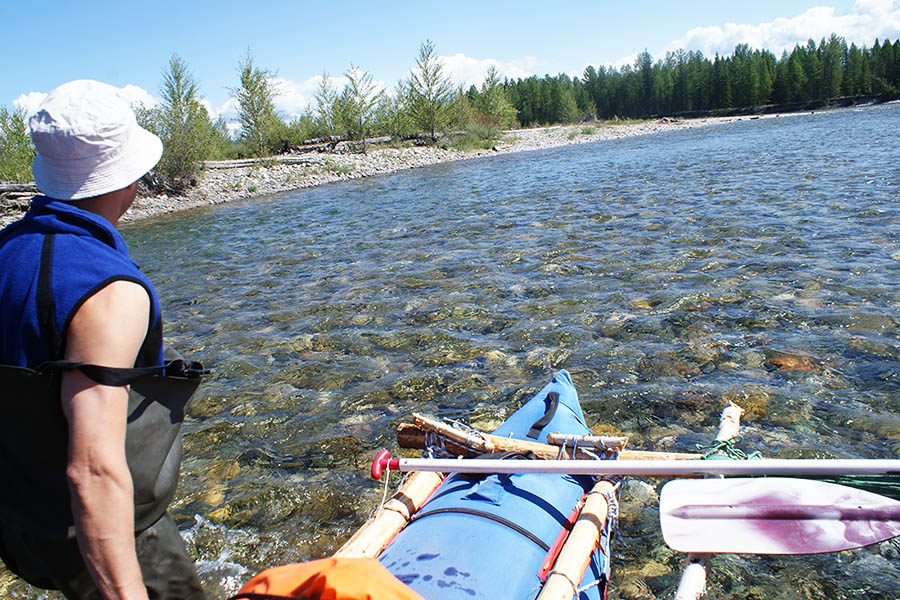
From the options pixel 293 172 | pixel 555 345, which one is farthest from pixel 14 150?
pixel 555 345

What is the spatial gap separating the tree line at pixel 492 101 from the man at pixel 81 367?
81.2 ft

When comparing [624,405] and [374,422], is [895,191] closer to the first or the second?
[624,405]

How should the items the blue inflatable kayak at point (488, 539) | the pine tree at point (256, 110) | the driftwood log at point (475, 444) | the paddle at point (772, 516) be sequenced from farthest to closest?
the pine tree at point (256, 110) → the driftwood log at point (475, 444) → the paddle at point (772, 516) → the blue inflatable kayak at point (488, 539)

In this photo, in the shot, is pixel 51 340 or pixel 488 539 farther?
pixel 488 539

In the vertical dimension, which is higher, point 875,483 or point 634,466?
point 634,466

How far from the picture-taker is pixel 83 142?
162cm

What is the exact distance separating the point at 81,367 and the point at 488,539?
1.80m

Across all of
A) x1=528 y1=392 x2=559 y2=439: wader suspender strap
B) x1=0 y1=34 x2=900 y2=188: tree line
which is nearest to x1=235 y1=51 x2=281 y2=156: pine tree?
x1=0 y1=34 x2=900 y2=188: tree line

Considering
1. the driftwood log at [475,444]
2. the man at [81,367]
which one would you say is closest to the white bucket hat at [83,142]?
the man at [81,367]

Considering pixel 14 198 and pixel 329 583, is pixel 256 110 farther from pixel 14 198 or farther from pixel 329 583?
pixel 329 583

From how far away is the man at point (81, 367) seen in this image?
4.89 feet

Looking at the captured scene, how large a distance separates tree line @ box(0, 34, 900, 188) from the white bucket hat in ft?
81.0

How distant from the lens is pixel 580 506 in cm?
309

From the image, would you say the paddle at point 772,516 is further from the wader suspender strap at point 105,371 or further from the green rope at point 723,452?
the wader suspender strap at point 105,371
